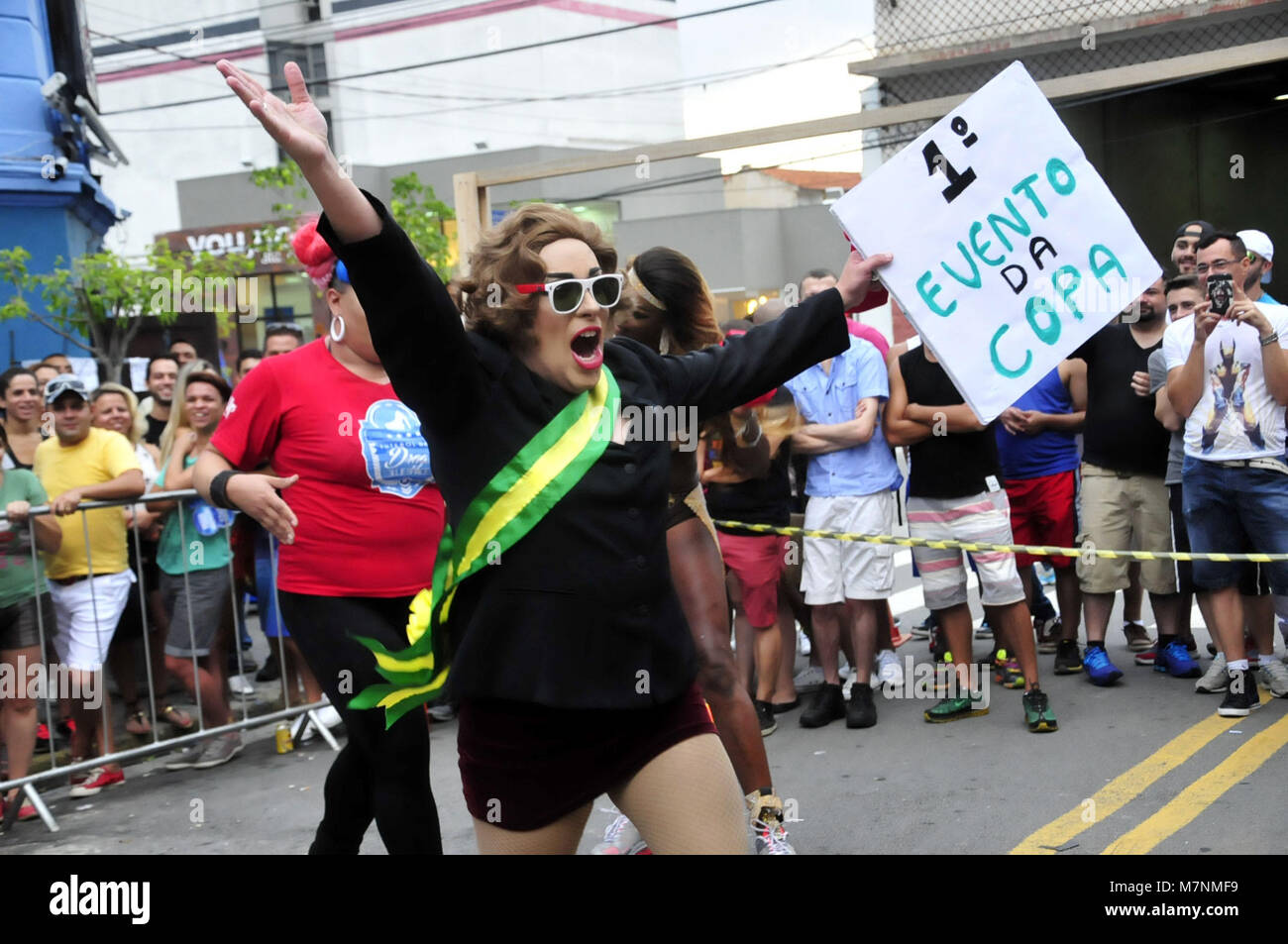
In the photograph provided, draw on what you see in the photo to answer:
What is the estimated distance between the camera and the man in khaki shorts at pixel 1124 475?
23.0 ft

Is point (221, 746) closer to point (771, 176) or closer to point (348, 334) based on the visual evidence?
point (348, 334)

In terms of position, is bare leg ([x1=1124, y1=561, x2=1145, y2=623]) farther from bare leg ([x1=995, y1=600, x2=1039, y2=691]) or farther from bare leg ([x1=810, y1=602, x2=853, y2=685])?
bare leg ([x1=810, y1=602, x2=853, y2=685])

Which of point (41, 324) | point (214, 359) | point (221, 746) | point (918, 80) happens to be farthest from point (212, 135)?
point (221, 746)

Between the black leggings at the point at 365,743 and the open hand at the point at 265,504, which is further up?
the open hand at the point at 265,504

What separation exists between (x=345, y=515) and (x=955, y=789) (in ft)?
9.14

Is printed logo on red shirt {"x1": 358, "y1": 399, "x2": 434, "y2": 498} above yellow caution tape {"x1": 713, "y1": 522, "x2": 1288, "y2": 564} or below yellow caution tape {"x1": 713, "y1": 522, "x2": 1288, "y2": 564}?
above

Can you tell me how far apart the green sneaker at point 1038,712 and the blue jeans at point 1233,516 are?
0.98 m

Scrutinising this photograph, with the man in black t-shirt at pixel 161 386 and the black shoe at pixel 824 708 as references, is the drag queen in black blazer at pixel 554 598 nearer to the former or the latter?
the black shoe at pixel 824 708

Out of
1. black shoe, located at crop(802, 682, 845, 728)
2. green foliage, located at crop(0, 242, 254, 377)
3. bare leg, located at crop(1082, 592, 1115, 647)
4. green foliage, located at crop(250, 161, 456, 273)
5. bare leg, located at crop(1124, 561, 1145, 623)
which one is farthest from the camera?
green foliage, located at crop(250, 161, 456, 273)

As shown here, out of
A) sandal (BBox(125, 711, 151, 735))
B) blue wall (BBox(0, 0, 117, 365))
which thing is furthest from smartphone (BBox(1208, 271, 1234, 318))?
blue wall (BBox(0, 0, 117, 365))

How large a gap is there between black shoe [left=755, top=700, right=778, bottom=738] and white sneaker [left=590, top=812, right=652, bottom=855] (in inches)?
65.9

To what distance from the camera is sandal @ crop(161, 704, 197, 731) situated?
24.1 ft

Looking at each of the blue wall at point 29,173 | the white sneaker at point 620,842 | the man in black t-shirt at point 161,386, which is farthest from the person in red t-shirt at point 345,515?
the blue wall at point 29,173
